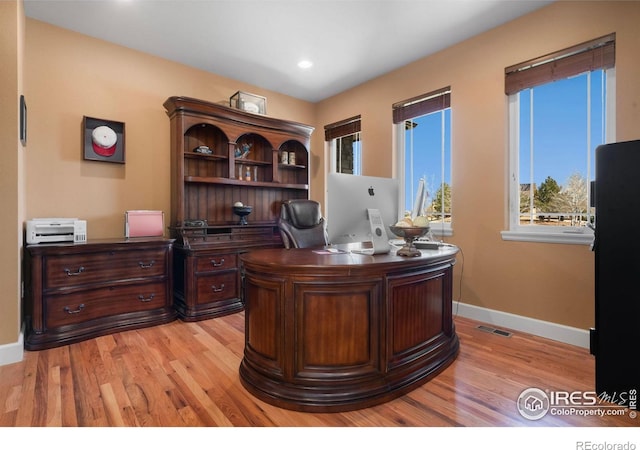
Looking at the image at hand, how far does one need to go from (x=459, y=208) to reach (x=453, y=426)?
7.36ft

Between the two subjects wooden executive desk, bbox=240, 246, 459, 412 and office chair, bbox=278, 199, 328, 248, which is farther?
office chair, bbox=278, 199, 328, 248

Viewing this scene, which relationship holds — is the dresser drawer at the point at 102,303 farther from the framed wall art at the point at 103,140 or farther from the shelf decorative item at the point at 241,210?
the framed wall art at the point at 103,140

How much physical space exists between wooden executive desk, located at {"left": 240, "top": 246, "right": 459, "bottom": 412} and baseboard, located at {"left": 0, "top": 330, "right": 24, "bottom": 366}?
5.64ft

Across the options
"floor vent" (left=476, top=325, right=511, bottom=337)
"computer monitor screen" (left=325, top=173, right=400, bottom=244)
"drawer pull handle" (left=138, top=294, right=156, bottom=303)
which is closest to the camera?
"computer monitor screen" (left=325, top=173, right=400, bottom=244)

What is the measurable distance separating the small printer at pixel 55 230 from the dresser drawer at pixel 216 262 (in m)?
1.00

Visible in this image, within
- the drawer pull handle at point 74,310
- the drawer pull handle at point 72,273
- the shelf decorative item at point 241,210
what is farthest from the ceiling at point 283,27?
the drawer pull handle at point 74,310

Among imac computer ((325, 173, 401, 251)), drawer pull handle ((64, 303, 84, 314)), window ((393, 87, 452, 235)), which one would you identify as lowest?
drawer pull handle ((64, 303, 84, 314))

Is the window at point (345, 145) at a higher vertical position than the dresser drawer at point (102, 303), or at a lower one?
higher

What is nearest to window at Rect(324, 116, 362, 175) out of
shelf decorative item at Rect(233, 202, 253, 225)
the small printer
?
shelf decorative item at Rect(233, 202, 253, 225)

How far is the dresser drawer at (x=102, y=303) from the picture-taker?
8.54 ft

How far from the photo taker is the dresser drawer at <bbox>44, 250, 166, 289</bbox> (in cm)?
260

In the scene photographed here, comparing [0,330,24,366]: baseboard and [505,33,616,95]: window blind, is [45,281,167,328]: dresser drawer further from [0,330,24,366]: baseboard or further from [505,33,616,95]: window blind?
[505,33,616,95]: window blind

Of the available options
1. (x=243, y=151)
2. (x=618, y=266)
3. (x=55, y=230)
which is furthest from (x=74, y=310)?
(x=618, y=266)
